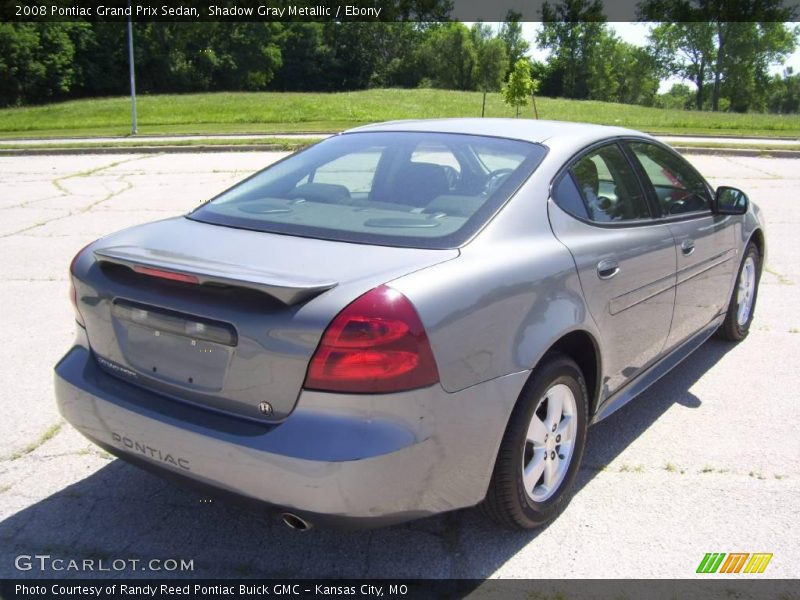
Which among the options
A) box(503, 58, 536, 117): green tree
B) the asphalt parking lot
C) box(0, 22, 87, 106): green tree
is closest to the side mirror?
the asphalt parking lot

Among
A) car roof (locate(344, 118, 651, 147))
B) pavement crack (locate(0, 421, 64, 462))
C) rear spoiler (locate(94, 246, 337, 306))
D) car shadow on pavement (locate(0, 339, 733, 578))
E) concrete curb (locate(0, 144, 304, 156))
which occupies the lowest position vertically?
car shadow on pavement (locate(0, 339, 733, 578))

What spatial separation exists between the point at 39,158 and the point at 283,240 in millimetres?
18171

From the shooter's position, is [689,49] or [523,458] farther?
[689,49]

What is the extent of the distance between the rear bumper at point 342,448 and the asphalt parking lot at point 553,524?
0.45m

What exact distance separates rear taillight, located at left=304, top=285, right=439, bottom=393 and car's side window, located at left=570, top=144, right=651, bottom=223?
1331 mm

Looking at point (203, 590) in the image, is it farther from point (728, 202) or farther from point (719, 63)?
point (719, 63)

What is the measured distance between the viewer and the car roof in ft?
10.9

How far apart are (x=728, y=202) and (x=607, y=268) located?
1630mm

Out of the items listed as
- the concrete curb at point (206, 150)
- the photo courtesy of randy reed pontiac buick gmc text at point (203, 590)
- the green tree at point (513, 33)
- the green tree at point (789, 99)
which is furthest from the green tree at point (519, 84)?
the green tree at point (789, 99)

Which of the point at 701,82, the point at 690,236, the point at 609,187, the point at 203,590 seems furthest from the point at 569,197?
the point at 701,82

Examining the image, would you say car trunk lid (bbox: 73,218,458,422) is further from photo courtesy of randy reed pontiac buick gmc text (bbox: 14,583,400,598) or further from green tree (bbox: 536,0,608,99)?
green tree (bbox: 536,0,608,99)

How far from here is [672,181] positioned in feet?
13.3

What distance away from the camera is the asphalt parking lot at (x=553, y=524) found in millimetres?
2719

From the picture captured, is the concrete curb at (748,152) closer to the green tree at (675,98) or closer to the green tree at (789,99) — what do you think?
the green tree at (675,98)
